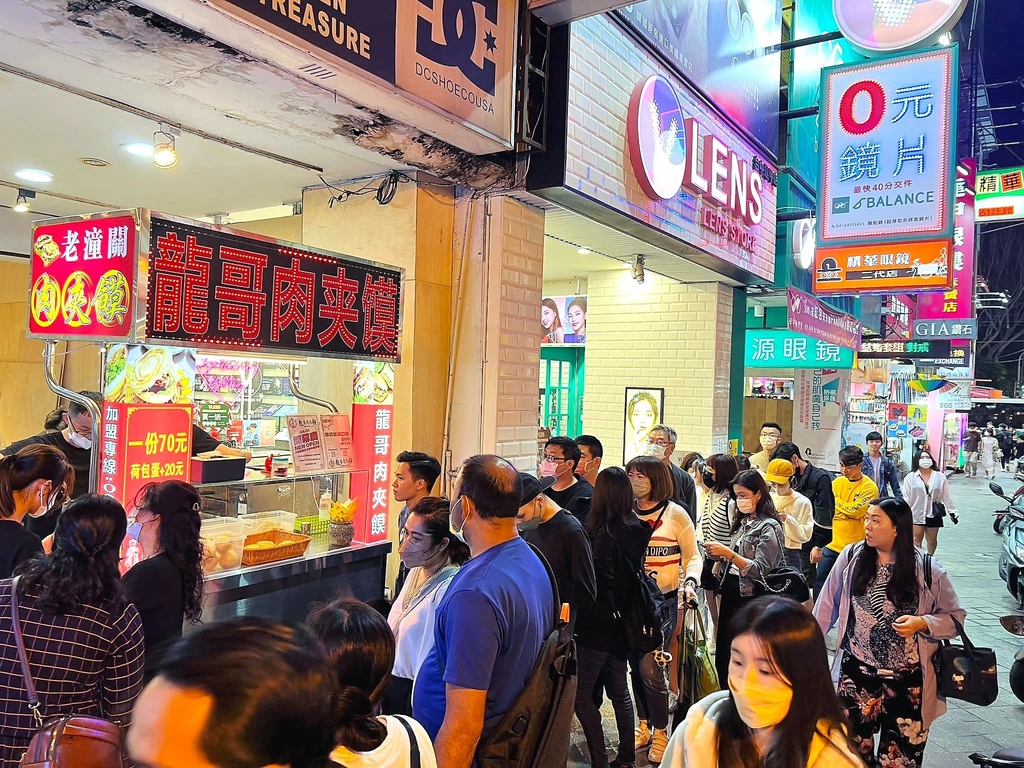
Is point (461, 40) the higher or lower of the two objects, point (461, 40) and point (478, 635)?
the higher

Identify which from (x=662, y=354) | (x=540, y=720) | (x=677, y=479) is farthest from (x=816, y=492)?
(x=540, y=720)

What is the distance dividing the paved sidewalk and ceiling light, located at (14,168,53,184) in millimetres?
5791

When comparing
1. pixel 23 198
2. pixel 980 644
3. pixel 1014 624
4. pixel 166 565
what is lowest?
pixel 980 644

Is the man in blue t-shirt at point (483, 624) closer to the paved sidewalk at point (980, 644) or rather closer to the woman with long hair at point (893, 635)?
the woman with long hair at point (893, 635)

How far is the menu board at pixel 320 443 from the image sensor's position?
14.9 feet

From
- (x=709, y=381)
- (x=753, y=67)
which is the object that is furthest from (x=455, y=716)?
(x=753, y=67)

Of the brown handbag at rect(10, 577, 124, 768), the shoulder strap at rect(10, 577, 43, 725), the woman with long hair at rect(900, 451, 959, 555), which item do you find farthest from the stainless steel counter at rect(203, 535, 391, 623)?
the woman with long hair at rect(900, 451, 959, 555)

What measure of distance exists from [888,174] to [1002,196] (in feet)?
31.4

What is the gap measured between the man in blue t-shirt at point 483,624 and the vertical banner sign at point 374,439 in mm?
2403

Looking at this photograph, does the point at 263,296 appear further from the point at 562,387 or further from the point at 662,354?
the point at 562,387

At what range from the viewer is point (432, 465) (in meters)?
4.20

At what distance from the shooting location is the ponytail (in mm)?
3080

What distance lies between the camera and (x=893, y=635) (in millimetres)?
3314

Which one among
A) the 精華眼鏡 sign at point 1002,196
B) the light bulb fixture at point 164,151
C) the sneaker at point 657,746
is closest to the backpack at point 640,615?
the sneaker at point 657,746
